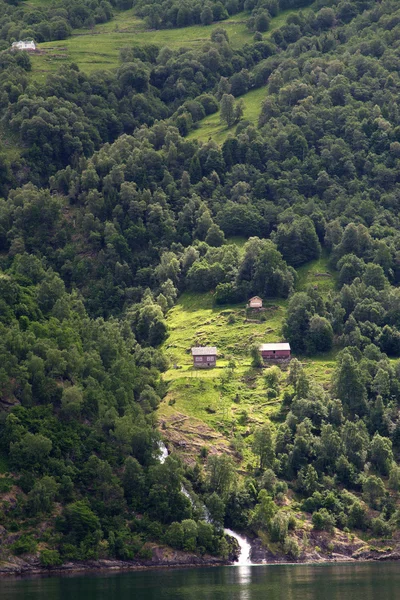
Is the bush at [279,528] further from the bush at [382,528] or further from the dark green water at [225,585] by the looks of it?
the bush at [382,528]

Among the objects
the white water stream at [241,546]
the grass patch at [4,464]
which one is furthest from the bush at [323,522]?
the grass patch at [4,464]

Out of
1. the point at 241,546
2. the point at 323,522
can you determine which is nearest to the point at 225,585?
the point at 241,546

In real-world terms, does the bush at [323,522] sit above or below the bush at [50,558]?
below

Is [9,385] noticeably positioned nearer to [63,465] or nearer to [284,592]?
[63,465]

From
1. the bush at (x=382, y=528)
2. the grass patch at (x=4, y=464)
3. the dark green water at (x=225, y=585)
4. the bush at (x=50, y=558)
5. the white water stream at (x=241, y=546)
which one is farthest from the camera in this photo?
the bush at (x=382, y=528)

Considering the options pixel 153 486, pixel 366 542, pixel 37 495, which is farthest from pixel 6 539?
pixel 366 542

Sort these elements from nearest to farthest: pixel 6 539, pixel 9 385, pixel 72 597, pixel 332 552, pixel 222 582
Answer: pixel 72 597
pixel 222 582
pixel 6 539
pixel 332 552
pixel 9 385

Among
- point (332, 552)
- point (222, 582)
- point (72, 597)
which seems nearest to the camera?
point (72, 597)

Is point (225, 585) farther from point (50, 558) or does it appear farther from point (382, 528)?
point (382, 528)
